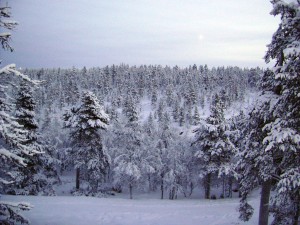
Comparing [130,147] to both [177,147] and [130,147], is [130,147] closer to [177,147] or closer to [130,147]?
[130,147]

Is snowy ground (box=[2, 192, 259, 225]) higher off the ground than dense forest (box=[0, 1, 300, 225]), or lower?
lower

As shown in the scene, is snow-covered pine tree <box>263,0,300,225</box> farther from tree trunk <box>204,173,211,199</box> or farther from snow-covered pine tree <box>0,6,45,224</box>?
tree trunk <box>204,173,211,199</box>

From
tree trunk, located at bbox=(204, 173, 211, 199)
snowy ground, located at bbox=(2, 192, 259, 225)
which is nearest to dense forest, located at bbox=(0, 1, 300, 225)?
tree trunk, located at bbox=(204, 173, 211, 199)

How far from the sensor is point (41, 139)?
27531mm

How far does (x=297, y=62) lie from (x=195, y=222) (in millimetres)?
14362

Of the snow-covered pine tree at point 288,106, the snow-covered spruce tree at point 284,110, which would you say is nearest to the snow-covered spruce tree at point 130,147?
the snow-covered spruce tree at point 284,110

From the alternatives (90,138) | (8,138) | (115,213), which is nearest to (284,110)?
(8,138)

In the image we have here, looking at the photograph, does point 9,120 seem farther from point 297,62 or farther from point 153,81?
point 153,81

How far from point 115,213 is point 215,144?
1534cm

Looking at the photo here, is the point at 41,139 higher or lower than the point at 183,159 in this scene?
higher

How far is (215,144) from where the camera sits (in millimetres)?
31359

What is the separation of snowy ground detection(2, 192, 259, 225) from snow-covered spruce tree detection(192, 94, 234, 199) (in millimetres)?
7238

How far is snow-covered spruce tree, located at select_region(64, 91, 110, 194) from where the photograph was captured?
29.6 meters

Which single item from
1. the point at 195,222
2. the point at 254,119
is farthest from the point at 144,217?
the point at 254,119
